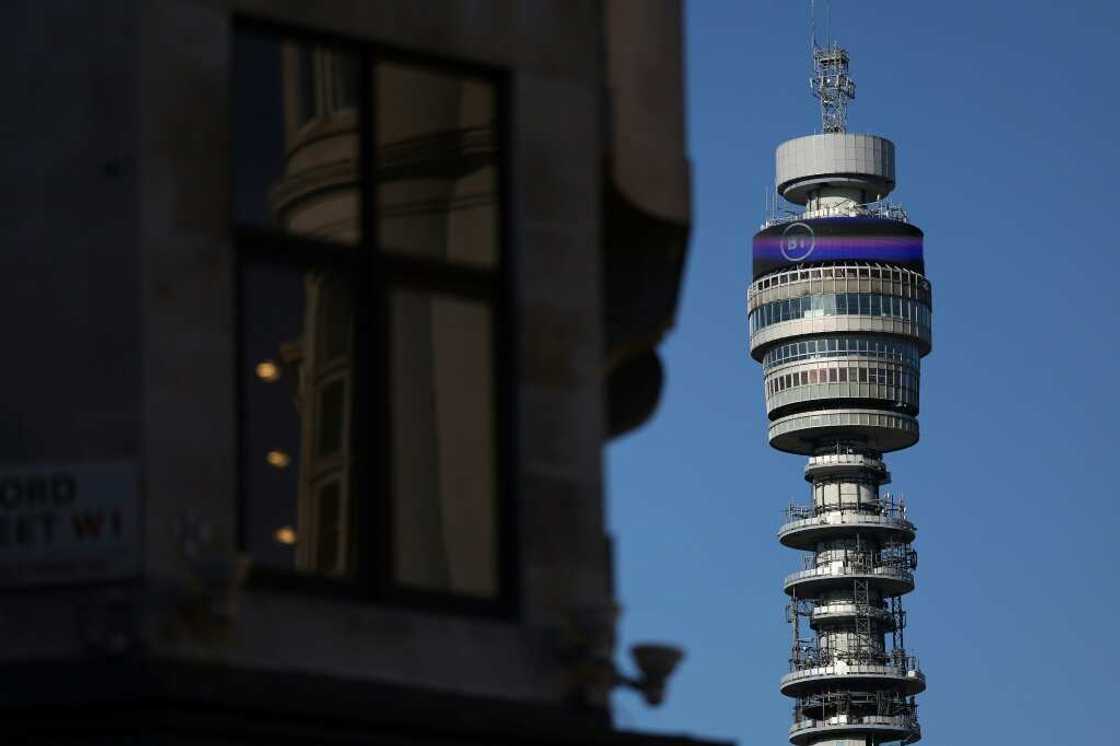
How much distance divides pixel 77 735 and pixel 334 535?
7.39 ft

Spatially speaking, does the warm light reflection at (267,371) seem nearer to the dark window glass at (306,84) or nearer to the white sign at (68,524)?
the white sign at (68,524)

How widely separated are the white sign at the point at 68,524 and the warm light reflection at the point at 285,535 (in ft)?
3.37

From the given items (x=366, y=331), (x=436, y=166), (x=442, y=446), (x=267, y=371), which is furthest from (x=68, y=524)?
(x=436, y=166)

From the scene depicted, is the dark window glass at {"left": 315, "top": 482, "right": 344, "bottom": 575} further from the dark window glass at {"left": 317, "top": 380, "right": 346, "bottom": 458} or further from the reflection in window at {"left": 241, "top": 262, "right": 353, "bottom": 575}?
the dark window glass at {"left": 317, "top": 380, "right": 346, "bottom": 458}

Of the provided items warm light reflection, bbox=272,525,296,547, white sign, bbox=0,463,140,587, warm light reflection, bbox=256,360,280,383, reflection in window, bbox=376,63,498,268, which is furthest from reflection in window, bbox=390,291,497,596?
white sign, bbox=0,463,140,587

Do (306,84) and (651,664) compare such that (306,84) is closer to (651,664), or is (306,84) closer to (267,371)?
(267,371)

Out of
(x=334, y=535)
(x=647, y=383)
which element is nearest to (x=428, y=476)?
(x=334, y=535)

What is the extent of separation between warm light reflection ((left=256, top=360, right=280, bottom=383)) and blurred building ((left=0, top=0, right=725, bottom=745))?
0.02m

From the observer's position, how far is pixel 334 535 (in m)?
17.1

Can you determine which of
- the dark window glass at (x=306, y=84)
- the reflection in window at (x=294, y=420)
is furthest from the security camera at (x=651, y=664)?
the dark window glass at (x=306, y=84)

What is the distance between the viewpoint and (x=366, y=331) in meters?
17.5

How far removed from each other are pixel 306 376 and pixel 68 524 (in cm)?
186

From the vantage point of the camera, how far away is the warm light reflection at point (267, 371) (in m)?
17.0

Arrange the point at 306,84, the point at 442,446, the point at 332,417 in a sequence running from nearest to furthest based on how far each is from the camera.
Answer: the point at 332,417 → the point at 442,446 → the point at 306,84
